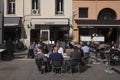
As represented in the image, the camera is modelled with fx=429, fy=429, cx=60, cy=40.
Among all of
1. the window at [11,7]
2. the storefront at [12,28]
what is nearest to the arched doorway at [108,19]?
the storefront at [12,28]

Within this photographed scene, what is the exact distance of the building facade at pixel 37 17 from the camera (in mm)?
49219

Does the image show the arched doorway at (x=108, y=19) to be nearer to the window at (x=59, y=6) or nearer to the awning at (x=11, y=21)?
the window at (x=59, y=6)

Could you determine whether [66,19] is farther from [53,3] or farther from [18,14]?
[18,14]

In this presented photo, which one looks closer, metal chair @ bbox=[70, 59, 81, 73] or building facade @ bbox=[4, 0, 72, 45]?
metal chair @ bbox=[70, 59, 81, 73]

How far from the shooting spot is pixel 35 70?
23.5 meters

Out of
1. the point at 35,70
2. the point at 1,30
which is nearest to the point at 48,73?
the point at 35,70

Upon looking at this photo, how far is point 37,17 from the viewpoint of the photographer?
49.4 m

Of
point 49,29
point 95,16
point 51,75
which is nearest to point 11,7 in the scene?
point 49,29

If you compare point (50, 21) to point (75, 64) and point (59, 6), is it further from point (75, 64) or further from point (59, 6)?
point (75, 64)

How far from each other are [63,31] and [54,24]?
1630 mm

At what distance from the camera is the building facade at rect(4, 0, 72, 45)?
49219mm

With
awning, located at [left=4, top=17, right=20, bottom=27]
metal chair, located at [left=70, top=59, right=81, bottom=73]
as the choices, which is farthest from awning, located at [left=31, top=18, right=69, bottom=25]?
metal chair, located at [left=70, top=59, right=81, bottom=73]

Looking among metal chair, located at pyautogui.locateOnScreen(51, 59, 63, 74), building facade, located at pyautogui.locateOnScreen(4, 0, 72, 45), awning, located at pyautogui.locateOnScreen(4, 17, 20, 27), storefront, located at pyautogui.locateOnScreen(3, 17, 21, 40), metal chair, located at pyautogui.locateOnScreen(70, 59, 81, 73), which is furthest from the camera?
building facade, located at pyautogui.locateOnScreen(4, 0, 72, 45)

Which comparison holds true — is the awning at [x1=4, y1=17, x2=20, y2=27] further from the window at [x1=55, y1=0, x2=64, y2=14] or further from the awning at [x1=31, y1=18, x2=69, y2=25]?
the window at [x1=55, y1=0, x2=64, y2=14]
